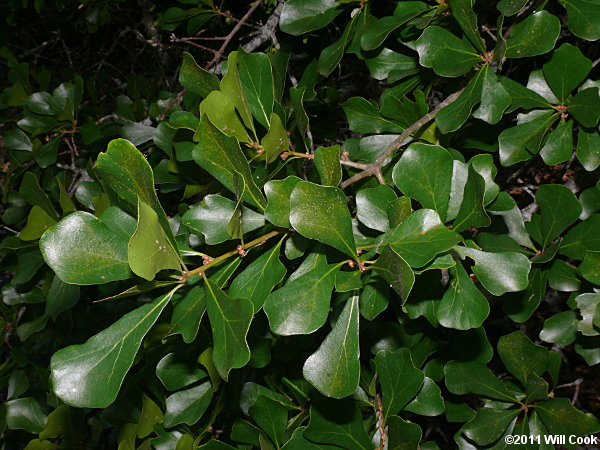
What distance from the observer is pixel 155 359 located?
A: 1.15m

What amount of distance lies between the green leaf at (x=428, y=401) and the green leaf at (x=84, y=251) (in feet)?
2.22

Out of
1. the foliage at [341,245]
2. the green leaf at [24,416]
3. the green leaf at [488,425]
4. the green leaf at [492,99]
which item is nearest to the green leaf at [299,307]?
the foliage at [341,245]

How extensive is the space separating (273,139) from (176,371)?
553 mm

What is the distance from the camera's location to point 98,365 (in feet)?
2.43

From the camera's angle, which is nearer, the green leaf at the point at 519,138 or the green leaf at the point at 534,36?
the green leaf at the point at 534,36

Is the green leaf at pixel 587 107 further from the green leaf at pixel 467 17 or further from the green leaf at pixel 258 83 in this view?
the green leaf at pixel 258 83

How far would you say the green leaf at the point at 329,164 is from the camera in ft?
2.61

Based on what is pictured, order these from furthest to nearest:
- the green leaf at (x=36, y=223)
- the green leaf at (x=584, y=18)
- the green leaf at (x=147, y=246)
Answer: the green leaf at (x=36, y=223), the green leaf at (x=584, y=18), the green leaf at (x=147, y=246)

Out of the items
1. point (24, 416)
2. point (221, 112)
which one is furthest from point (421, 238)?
point (24, 416)

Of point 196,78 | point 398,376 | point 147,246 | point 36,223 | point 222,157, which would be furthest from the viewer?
point 36,223

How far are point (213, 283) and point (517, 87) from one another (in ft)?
2.34

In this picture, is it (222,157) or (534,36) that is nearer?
(222,157)

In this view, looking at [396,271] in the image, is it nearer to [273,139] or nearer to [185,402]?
[273,139]

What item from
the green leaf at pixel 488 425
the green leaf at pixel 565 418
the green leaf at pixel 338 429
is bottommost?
the green leaf at pixel 488 425
